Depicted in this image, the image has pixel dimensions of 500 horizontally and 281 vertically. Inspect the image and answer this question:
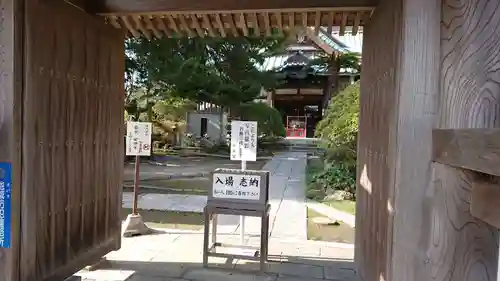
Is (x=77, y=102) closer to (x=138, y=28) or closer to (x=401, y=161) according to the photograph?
(x=138, y=28)

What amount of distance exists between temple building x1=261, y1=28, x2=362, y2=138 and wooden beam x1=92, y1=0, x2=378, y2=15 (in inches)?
490

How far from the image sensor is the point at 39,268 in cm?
284

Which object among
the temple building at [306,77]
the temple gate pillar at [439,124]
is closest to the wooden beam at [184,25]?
the temple gate pillar at [439,124]

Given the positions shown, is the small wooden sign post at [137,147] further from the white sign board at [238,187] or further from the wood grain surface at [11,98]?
the wood grain surface at [11,98]

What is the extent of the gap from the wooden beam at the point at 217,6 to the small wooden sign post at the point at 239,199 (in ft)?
5.53

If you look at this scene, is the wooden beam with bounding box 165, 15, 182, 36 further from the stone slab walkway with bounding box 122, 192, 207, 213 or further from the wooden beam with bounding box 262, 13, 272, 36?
the stone slab walkway with bounding box 122, 192, 207, 213

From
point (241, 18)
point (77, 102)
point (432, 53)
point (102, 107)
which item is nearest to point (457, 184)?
point (432, 53)

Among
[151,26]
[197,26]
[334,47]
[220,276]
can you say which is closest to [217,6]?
[197,26]

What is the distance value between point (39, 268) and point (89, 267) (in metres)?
1.11

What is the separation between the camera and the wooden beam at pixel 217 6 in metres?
3.35

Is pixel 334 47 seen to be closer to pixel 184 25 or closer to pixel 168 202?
pixel 168 202

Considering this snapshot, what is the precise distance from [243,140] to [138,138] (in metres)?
1.54

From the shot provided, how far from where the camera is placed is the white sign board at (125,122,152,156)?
5.45 m

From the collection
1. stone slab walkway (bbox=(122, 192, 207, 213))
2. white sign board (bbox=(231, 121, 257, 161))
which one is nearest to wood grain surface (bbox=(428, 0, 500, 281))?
white sign board (bbox=(231, 121, 257, 161))
